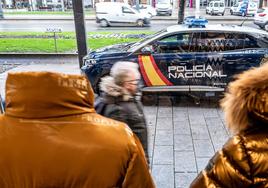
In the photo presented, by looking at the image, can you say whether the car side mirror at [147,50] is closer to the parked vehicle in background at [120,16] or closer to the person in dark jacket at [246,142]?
the person in dark jacket at [246,142]

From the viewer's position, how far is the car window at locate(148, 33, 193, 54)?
5855 mm

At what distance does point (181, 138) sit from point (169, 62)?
1625 mm

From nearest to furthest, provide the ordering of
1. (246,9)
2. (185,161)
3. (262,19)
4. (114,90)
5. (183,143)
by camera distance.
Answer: (114,90) < (185,161) < (183,143) < (262,19) < (246,9)

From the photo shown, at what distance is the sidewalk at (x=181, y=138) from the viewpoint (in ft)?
12.5

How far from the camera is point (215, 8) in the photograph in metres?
24.2

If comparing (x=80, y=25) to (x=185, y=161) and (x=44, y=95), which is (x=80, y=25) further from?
(x=44, y=95)

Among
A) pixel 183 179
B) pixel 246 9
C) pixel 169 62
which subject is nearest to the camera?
pixel 183 179

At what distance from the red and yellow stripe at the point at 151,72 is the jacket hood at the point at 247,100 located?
4.19 metres

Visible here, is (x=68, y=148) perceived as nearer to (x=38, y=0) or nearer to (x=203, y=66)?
(x=203, y=66)

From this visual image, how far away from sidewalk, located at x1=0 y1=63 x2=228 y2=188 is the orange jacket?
2.22 m

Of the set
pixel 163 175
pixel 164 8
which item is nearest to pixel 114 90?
pixel 163 175

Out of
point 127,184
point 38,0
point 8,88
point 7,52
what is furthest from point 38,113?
point 38,0

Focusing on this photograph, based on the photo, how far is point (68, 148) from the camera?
1.48 metres

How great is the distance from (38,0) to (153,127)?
2531 centimetres
